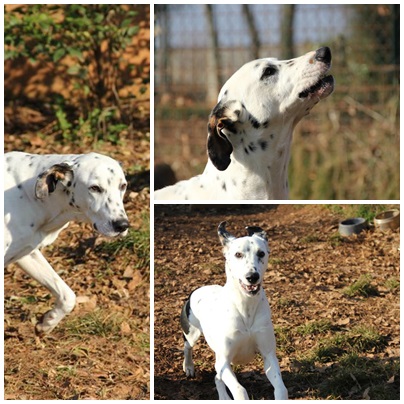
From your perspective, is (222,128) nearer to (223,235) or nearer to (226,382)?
(223,235)

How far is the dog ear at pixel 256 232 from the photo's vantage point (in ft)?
16.9

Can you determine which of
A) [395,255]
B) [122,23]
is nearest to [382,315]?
[395,255]

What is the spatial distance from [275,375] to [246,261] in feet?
2.22

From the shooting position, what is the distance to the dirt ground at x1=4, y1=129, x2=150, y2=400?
5949 millimetres

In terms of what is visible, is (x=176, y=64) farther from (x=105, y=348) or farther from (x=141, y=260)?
(x=105, y=348)

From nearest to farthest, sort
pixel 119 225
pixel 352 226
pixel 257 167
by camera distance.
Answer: pixel 257 167
pixel 119 225
pixel 352 226

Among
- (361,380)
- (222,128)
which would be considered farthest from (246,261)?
(361,380)

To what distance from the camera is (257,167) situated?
194 inches

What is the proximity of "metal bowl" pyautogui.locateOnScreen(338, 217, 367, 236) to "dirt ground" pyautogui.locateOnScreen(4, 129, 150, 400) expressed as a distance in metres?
1.75

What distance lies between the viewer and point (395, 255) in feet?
19.4

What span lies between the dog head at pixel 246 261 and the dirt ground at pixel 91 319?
144 centimetres

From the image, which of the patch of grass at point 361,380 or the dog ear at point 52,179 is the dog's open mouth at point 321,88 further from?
the patch of grass at point 361,380

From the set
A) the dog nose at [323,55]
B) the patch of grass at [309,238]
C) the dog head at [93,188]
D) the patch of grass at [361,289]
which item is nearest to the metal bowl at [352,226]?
the patch of grass at [309,238]

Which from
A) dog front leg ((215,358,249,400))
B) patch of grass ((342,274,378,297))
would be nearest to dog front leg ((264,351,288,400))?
dog front leg ((215,358,249,400))
